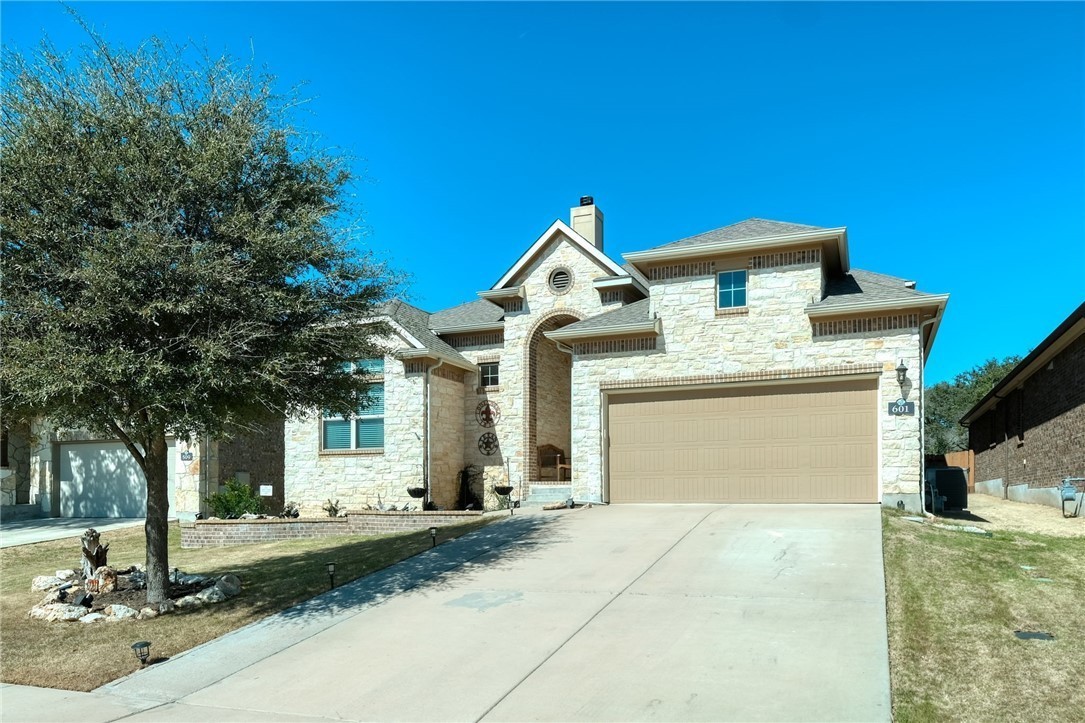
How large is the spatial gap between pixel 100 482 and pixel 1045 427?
26.1 meters

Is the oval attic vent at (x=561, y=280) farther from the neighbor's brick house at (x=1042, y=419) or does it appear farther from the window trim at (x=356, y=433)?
the neighbor's brick house at (x=1042, y=419)

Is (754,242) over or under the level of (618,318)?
over

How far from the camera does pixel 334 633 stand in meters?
8.83

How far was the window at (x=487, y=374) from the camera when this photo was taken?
23.2 meters

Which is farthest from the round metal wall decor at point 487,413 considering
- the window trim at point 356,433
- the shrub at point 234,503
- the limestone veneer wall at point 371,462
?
the shrub at point 234,503

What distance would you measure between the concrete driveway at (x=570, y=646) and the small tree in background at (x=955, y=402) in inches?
1926

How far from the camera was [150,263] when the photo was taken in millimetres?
8977

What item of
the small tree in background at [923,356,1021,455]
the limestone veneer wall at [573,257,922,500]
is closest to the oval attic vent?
the limestone veneer wall at [573,257,922,500]

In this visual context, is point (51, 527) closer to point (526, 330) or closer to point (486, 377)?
point (486, 377)

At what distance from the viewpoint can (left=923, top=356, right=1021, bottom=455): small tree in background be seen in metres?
55.1

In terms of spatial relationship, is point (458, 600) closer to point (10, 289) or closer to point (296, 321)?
point (296, 321)

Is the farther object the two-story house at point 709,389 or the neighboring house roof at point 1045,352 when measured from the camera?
the neighboring house roof at point 1045,352

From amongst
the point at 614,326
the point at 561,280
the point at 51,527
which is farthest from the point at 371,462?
the point at 51,527

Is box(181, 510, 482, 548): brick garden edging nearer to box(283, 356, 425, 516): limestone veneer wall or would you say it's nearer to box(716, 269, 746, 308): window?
box(283, 356, 425, 516): limestone veneer wall
